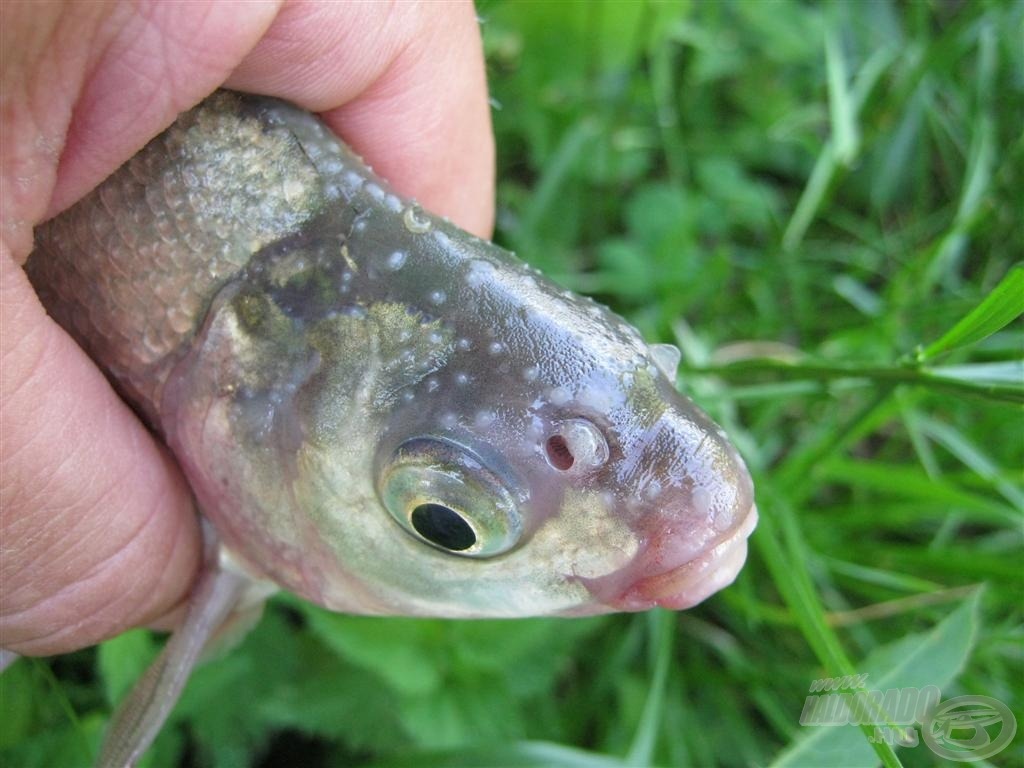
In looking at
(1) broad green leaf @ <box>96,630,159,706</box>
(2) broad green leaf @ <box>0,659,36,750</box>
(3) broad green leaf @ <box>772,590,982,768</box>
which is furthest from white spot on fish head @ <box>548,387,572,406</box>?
(2) broad green leaf @ <box>0,659,36,750</box>

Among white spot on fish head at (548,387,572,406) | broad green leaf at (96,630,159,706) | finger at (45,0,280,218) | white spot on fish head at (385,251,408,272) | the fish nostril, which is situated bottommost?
broad green leaf at (96,630,159,706)

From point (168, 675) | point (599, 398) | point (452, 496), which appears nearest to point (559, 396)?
point (599, 398)

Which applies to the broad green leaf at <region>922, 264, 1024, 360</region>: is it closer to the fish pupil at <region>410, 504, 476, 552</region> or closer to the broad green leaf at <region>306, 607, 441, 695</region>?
the fish pupil at <region>410, 504, 476, 552</region>

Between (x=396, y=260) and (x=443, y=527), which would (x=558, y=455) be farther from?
(x=396, y=260)

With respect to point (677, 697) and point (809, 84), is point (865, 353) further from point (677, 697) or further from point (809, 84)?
point (809, 84)

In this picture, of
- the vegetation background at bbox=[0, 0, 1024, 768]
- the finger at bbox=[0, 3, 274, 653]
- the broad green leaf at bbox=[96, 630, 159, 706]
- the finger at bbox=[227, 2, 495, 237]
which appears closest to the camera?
the finger at bbox=[0, 3, 274, 653]

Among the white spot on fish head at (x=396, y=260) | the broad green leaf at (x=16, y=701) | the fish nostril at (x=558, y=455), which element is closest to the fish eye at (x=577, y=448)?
the fish nostril at (x=558, y=455)
